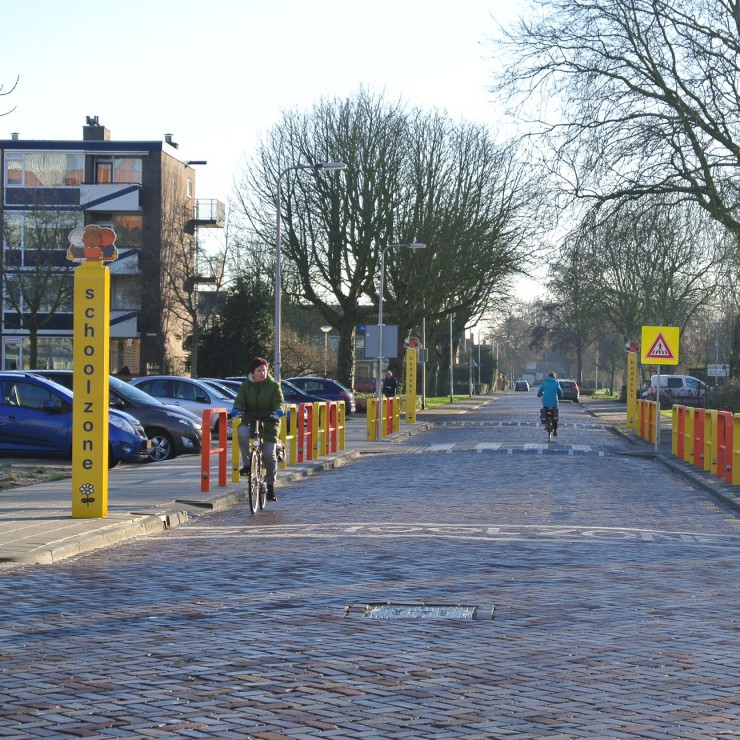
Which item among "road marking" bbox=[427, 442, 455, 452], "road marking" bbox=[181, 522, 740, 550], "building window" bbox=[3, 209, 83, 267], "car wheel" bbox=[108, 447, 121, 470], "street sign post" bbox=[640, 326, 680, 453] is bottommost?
"road marking" bbox=[427, 442, 455, 452]

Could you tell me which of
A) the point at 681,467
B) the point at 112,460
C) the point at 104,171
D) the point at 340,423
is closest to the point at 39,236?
the point at 104,171

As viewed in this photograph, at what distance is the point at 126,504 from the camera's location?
15.0 metres

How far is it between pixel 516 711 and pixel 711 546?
7.04 meters

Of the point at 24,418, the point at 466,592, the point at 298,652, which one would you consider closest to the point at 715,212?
the point at 24,418

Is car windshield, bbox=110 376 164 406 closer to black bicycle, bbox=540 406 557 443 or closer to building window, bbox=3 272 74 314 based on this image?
black bicycle, bbox=540 406 557 443

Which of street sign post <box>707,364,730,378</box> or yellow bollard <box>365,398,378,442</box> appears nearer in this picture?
yellow bollard <box>365,398,378,442</box>

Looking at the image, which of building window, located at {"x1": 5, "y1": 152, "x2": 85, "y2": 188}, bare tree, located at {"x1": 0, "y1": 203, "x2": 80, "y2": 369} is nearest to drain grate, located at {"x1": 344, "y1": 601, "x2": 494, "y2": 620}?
bare tree, located at {"x1": 0, "y1": 203, "x2": 80, "y2": 369}

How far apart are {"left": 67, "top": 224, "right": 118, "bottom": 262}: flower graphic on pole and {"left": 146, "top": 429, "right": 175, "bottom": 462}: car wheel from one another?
35.1ft

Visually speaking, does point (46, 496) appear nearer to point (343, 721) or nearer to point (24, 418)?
point (24, 418)

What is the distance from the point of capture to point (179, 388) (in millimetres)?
29422

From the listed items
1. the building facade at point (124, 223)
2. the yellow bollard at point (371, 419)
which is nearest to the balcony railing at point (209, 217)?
the building facade at point (124, 223)

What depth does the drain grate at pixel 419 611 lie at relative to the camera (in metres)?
8.16

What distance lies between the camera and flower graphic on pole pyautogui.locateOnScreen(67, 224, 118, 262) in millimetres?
13305

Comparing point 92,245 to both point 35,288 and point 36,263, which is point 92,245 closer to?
point 36,263
